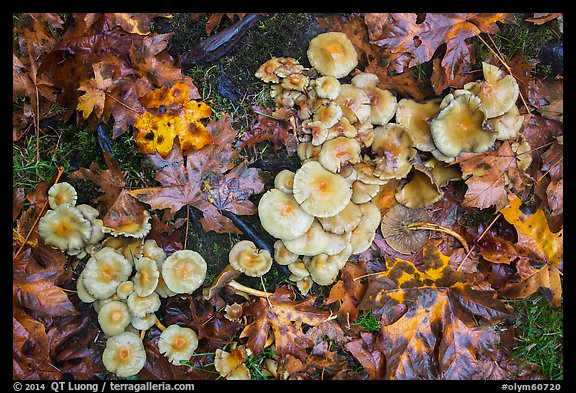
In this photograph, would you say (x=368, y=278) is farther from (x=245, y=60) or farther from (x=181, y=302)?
(x=245, y=60)

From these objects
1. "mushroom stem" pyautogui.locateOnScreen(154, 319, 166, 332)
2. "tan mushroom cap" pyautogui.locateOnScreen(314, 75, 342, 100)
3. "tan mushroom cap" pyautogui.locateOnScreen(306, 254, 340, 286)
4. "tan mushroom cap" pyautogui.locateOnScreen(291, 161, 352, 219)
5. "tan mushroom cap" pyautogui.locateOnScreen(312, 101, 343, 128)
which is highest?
"tan mushroom cap" pyautogui.locateOnScreen(314, 75, 342, 100)

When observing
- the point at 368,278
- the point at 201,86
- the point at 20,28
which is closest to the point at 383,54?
the point at 201,86

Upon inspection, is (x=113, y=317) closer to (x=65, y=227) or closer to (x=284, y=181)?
(x=65, y=227)

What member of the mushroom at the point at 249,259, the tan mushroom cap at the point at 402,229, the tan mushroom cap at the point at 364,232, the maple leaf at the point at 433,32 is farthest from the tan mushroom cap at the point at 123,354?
the maple leaf at the point at 433,32

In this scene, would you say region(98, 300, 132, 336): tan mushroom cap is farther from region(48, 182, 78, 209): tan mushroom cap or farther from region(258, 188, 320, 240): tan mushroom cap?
region(258, 188, 320, 240): tan mushroom cap

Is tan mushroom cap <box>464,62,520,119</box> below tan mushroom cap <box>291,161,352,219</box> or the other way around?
the other way around

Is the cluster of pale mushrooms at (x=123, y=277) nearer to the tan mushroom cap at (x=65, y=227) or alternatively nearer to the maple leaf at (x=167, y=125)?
the tan mushroom cap at (x=65, y=227)

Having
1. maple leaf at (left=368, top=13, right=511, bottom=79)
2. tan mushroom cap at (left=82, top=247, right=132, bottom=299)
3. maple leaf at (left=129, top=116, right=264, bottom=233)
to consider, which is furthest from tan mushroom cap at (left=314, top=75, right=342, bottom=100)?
tan mushroom cap at (left=82, top=247, right=132, bottom=299)
